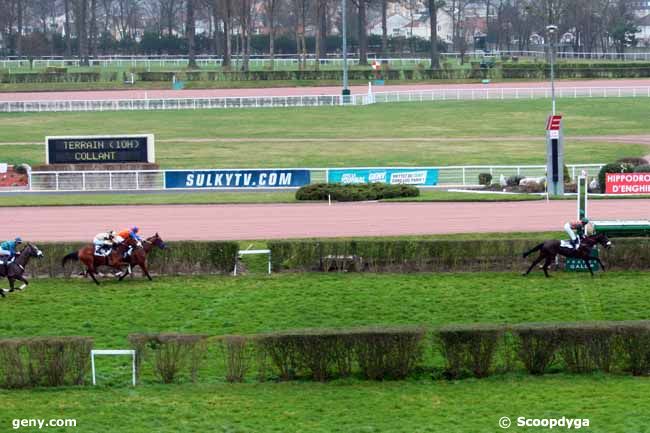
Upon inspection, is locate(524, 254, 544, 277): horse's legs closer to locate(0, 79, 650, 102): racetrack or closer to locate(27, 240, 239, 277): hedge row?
locate(27, 240, 239, 277): hedge row

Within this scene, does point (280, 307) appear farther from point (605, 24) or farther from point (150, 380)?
point (605, 24)

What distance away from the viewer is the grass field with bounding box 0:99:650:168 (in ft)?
141

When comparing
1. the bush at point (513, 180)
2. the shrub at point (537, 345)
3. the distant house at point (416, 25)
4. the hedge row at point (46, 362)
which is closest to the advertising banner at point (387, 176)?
the bush at point (513, 180)

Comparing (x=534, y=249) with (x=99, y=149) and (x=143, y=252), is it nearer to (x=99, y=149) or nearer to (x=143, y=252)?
(x=143, y=252)

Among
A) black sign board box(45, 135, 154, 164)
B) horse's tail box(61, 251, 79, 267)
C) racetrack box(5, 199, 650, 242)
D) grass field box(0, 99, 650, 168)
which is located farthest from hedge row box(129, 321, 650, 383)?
grass field box(0, 99, 650, 168)

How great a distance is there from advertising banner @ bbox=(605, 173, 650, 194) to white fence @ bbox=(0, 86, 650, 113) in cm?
3435

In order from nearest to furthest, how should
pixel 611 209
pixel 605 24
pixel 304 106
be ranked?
pixel 611 209 < pixel 304 106 < pixel 605 24

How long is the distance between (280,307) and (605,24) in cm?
9373

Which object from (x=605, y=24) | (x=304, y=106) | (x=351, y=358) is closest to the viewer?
(x=351, y=358)

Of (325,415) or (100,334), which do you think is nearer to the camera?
(325,415)

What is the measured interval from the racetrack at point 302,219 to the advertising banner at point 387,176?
4.72m

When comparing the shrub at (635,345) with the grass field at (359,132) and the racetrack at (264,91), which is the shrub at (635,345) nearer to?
the grass field at (359,132)

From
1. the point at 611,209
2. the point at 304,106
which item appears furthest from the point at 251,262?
the point at 304,106

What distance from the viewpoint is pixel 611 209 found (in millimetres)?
27578
